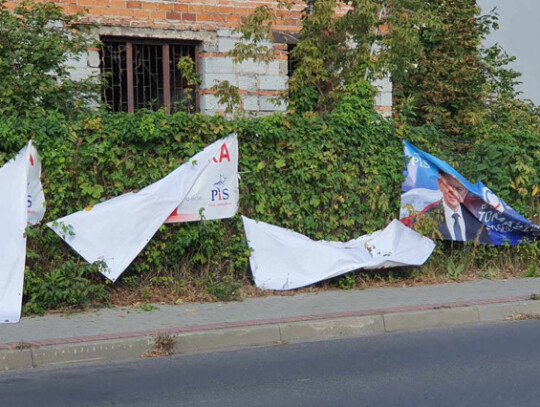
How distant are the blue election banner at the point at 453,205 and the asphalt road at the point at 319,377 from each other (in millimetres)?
3176

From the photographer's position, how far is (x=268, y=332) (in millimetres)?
8250

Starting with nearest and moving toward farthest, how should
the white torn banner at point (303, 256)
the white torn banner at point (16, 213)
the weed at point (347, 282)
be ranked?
1. the white torn banner at point (16, 213)
2. the white torn banner at point (303, 256)
3. the weed at point (347, 282)

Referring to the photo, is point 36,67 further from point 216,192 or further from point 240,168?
point 240,168

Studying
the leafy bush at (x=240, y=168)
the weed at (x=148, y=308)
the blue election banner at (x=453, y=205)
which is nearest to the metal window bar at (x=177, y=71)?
the leafy bush at (x=240, y=168)

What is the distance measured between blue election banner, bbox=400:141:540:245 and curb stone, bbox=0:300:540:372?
2.01 meters

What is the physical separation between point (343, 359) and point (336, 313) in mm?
1500

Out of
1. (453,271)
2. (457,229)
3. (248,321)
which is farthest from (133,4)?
(248,321)

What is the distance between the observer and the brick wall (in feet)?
41.7

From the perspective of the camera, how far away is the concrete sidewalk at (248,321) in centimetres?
761

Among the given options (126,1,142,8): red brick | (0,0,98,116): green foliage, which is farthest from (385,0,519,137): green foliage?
(0,0,98,116): green foliage

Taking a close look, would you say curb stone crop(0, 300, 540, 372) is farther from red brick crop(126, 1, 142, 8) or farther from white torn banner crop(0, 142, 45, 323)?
red brick crop(126, 1, 142, 8)

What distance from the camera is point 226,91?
11797mm

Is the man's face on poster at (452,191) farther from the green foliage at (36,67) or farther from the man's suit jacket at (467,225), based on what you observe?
the green foliage at (36,67)

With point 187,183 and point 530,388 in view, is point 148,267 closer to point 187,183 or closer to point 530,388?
point 187,183
